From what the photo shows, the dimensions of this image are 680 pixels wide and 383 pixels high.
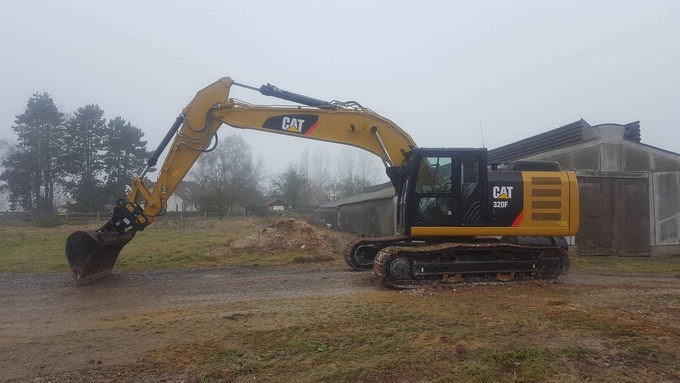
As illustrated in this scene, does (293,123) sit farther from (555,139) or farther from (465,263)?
(555,139)

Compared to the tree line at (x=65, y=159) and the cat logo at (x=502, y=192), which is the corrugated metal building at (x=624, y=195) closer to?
the cat logo at (x=502, y=192)

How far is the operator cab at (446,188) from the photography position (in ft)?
28.8

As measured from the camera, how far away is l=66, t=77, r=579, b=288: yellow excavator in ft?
28.2

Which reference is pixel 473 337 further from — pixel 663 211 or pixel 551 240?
pixel 663 211

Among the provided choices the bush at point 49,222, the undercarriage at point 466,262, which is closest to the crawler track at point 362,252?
the undercarriage at point 466,262

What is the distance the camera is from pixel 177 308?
23.0ft

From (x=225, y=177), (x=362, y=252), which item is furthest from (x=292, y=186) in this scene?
(x=362, y=252)

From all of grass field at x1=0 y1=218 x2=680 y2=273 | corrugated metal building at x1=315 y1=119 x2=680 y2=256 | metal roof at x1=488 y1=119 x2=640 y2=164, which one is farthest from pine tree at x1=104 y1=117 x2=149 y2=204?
corrugated metal building at x1=315 y1=119 x2=680 y2=256

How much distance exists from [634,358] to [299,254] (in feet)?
33.6

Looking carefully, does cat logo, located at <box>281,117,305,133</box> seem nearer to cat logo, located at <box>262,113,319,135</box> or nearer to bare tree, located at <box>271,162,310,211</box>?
cat logo, located at <box>262,113,319,135</box>

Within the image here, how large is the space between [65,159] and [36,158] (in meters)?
2.31

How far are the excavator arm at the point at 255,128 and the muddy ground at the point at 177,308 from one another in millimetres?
1611

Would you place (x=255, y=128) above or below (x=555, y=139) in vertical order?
below

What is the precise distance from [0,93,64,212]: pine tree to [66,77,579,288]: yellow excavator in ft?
122
